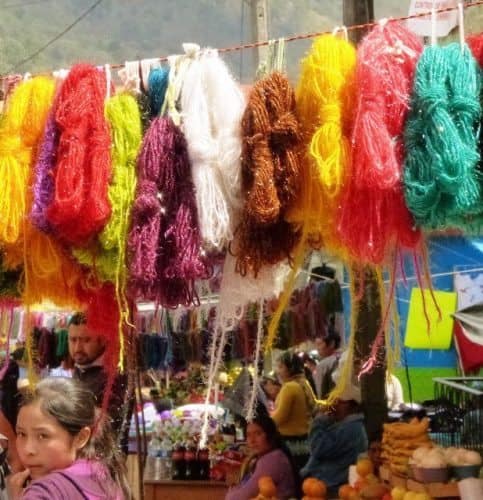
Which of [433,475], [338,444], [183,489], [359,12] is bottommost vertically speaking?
[183,489]

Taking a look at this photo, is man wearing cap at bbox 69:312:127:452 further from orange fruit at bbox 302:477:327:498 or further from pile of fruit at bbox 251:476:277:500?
orange fruit at bbox 302:477:327:498

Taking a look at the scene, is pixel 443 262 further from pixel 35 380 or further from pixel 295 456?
pixel 35 380

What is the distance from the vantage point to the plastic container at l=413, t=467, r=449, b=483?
3.02 m

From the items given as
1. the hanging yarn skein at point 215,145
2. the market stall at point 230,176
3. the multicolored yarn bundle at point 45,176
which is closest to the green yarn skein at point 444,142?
the market stall at point 230,176

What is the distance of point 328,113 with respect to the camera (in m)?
1.97

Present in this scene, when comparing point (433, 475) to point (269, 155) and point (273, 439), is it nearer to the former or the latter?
point (269, 155)

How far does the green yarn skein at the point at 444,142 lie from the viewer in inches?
71.9

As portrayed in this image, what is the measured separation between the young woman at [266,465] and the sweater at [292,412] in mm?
970

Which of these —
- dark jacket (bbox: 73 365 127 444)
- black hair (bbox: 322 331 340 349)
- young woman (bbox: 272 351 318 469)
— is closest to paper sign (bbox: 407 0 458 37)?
dark jacket (bbox: 73 365 127 444)

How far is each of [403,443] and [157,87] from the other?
6.12 ft

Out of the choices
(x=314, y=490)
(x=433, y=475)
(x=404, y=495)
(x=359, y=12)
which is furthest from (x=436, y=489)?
(x=359, y=12)

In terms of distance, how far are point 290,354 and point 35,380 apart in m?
4.23

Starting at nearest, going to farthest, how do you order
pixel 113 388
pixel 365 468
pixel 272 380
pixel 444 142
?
pixel 444 142 → pixel 113 388 → pixel 365 468 → pixel 272 380

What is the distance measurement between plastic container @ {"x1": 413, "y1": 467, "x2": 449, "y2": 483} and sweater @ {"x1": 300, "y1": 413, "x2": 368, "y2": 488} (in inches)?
73.7
